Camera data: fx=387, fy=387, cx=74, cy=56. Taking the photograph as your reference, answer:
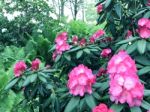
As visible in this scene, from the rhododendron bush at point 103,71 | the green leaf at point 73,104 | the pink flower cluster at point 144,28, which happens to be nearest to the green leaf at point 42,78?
the rhododendron bush at point 103,71

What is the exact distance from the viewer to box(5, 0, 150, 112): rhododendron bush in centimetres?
224

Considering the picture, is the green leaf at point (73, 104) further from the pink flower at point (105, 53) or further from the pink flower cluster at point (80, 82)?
the pink flower at point (105, 53)

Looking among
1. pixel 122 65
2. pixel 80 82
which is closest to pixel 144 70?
pixel 122 65

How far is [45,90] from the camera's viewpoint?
2941mm

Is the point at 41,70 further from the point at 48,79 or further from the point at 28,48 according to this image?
the point at 28,48

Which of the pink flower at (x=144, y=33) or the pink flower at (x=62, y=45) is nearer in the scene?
the pink flower at (x=144, y=33)

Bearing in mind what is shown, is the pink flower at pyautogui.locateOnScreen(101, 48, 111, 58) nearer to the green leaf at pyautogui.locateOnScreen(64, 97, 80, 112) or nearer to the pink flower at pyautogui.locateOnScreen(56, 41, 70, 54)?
the pink flower at pyautogui.locateOnScreen(56, 41, 70, 54)

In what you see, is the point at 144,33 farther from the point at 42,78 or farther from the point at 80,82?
the point at 42,78

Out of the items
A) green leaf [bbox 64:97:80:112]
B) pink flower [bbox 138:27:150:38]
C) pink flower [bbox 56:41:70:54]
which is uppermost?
pink flower [bbox 138:27:150:38]

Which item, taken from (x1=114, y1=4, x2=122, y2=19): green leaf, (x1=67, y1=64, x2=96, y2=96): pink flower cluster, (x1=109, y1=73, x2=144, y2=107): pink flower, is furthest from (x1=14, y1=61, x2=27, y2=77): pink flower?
(x1=109, y1=73, x2=144, y2=107): pink flower

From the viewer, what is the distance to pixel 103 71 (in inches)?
115

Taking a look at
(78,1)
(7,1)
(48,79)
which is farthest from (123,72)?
(78,1)

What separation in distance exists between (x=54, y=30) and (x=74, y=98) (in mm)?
6243

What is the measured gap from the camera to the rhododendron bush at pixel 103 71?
7.34ft
